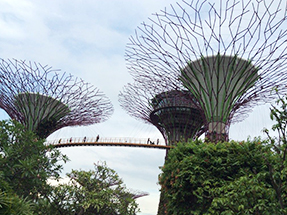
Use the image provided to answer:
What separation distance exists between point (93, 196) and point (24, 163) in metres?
4.65

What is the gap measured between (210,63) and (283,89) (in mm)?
6897

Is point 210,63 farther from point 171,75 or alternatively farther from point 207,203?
point 207,203

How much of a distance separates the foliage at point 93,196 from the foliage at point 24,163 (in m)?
1.35

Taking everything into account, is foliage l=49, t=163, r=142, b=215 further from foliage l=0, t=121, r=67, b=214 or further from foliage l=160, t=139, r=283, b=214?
foliage l=160, t=139, r=283, b=214

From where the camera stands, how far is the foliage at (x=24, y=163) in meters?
11.8

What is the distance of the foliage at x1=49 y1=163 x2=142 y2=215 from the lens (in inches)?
588

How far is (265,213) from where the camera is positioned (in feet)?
21.2

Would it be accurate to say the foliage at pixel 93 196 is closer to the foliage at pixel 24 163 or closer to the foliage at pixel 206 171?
the foliage at pixel 24 163

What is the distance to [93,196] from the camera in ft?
49.2

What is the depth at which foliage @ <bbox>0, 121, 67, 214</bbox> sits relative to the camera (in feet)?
38.7

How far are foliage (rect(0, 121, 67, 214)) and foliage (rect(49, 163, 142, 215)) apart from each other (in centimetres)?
135

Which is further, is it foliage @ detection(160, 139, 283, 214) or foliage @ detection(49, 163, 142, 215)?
foliage @ detection(49, 163, 142, 215)

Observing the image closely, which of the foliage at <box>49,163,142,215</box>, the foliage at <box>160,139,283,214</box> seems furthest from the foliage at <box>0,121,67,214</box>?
the foliage at <box>160,139,283,214</box>

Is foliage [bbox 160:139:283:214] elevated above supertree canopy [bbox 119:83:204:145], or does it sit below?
below
